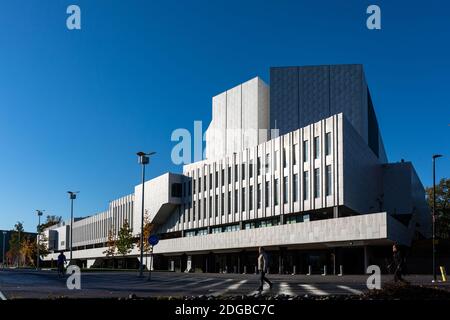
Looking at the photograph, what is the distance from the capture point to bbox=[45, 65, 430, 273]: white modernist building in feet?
164

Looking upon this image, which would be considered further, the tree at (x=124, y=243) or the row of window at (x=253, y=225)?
the tree at (x=124, y=243)

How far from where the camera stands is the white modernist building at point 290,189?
4984 centimetres

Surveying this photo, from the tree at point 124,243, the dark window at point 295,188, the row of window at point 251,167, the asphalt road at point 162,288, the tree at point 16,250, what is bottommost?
the tree at point 16,250

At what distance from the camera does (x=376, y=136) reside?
7912 cm

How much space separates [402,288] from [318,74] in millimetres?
62456

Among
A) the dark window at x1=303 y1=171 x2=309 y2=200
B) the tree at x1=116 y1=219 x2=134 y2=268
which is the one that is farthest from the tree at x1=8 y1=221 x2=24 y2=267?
the dark window at x1=303 y1=171 x2=309 y2=200

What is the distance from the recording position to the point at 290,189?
55031 millimetres

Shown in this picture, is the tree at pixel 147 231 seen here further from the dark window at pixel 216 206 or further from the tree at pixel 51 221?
the tree at pixel 51 221

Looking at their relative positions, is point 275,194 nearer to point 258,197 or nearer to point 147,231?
point 258,197

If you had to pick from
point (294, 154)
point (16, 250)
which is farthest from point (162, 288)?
point (16, 250)

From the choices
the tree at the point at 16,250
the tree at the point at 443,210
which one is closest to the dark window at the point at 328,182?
the tree at the point at 443,210

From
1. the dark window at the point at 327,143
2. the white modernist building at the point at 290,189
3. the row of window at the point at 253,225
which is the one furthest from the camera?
the row of window at the point at 253,225
